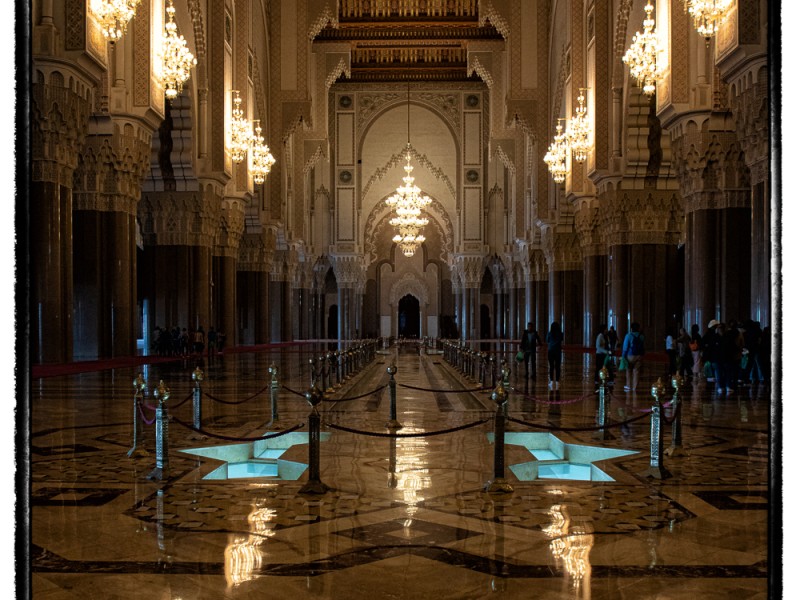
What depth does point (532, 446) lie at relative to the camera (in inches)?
287

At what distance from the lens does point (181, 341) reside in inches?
719

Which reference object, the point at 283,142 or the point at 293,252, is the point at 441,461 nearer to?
the point at 283,142

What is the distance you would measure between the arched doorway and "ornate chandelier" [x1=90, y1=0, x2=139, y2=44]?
3656cm

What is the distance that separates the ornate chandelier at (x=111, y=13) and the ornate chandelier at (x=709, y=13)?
6648 mm

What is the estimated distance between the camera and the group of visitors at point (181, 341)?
18016 mm

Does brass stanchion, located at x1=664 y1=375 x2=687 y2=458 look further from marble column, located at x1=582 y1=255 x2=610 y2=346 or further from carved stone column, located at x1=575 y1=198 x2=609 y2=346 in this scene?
marble column, located at x1=582 y1=255 x2=610 y2=346

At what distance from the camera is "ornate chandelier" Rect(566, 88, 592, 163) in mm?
18047

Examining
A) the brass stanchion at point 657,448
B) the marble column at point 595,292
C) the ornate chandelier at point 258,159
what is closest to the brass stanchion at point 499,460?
the brass stanchion at point 657,448

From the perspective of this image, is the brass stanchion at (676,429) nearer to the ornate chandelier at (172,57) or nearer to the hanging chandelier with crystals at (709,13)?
the hanging chandelier with crystals at (709,13)

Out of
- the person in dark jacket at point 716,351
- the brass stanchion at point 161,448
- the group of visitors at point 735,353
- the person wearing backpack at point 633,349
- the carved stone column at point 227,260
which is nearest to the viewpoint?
the brass stanchion at point 161,448

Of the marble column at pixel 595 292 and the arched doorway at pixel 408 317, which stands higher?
the marble column at pixel 595 292

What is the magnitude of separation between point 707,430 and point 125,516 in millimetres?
4750

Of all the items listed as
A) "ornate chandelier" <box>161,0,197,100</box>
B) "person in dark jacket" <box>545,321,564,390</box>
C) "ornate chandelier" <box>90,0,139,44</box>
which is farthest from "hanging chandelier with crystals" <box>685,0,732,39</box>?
"ornate chandelier" <box>161,0,197,100</box>

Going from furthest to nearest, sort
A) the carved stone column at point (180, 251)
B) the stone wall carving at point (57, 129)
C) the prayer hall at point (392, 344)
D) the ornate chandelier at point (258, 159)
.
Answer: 1. the ornate chandelier at point (258, 159)
2. the carved stone column at point (180, 251)
3. the stone wall carving at point (57, 129)
4. the prayer hall at point (392, 344)
